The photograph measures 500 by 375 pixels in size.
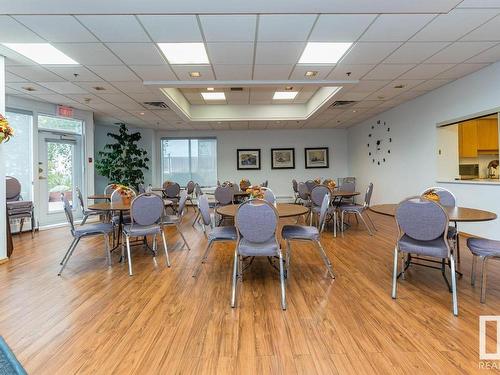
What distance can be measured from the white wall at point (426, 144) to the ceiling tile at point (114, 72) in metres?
5.72

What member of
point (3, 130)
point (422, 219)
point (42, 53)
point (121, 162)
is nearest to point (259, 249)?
point (422, 219)

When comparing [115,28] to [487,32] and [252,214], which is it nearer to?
[252,214]

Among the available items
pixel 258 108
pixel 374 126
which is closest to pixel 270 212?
pixel 258 108

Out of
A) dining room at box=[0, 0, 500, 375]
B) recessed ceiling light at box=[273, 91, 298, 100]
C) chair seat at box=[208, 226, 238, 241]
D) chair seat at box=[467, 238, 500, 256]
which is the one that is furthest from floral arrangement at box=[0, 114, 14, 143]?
chair seat at box=[467, 238, 500, 256]

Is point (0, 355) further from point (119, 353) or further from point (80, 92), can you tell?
point (80, 92)

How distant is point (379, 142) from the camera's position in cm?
809

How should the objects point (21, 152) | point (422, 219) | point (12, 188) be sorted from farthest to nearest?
1. point (21, 152)
2. point (12, 188)
3. point (422, 219)

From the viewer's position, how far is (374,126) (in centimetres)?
839

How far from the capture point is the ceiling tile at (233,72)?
437 centimetres

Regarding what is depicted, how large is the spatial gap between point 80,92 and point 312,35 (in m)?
4.69

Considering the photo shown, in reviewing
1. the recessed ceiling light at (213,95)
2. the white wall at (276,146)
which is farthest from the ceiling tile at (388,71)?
the white wall at (276,146)

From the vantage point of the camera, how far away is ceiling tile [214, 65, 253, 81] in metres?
4.37

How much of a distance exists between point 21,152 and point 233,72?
16.4 ft

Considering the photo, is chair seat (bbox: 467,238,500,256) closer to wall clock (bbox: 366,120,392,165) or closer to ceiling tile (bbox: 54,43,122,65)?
ceiling tile (bbox: 54,43,122,65)
